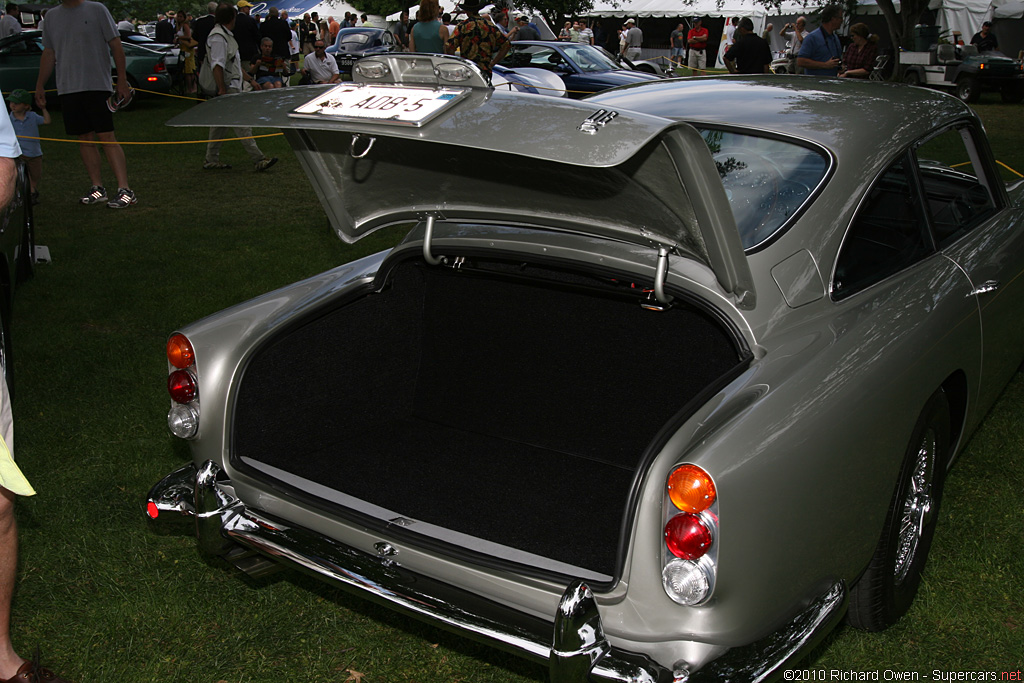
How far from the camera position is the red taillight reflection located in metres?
2.80

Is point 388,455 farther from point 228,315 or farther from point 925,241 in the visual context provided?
point 925,241

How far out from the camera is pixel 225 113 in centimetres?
244

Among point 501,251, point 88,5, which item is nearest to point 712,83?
point 501,251

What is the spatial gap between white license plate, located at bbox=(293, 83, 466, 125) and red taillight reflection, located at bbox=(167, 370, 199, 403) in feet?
3.15

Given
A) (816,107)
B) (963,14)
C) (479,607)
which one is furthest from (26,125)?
(963,14)

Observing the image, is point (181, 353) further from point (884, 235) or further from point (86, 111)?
point (86, 111)

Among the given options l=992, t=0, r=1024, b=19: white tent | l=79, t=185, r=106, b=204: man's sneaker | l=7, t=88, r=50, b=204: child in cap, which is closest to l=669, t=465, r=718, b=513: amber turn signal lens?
l=7, t=88, r=50, b=204: child in cap

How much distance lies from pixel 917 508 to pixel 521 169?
1671mm

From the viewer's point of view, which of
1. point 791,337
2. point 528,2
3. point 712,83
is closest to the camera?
point 791,337

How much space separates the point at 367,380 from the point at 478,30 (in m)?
7.24

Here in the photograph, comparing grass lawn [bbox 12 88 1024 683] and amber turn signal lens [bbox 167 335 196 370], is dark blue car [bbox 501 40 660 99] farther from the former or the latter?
amber turn signal lens [bbox 167 335 196 370]

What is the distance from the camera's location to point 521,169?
2.53m

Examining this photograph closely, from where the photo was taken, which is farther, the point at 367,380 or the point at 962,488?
the point at 962,488

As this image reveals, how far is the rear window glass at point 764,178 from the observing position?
2.65 m
